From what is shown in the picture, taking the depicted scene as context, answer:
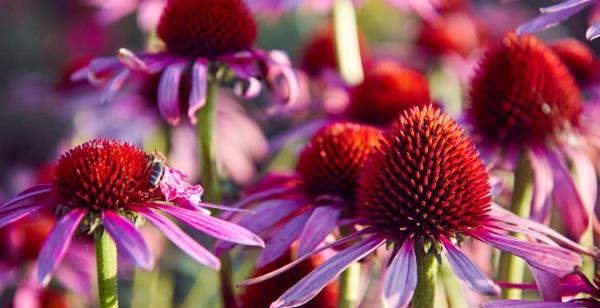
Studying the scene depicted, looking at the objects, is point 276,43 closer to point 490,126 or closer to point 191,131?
point 191,131

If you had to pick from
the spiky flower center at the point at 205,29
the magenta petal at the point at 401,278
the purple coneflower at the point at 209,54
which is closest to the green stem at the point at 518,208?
the magenta petal at the point at 401,278

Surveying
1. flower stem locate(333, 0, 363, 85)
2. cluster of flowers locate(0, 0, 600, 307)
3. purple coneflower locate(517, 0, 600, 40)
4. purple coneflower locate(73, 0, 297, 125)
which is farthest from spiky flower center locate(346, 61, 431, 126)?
purple coneflower locate(517, 0, 600, 40)

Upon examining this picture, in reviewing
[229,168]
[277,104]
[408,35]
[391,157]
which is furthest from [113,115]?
[408,35]

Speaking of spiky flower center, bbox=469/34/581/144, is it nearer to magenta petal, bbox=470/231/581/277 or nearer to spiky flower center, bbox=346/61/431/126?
spiky flower center, bbox=346/61/431/126

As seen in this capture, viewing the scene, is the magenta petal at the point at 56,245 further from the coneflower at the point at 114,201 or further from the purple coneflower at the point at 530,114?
the purple coneflower at the point at 530,114

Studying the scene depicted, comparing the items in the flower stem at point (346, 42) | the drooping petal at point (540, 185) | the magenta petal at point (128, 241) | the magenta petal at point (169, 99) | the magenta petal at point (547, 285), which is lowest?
the magenta petal at point (547, 285)

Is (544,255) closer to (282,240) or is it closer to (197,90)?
(282,240)

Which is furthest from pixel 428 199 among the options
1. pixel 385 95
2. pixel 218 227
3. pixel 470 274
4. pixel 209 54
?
pixel 385 95
